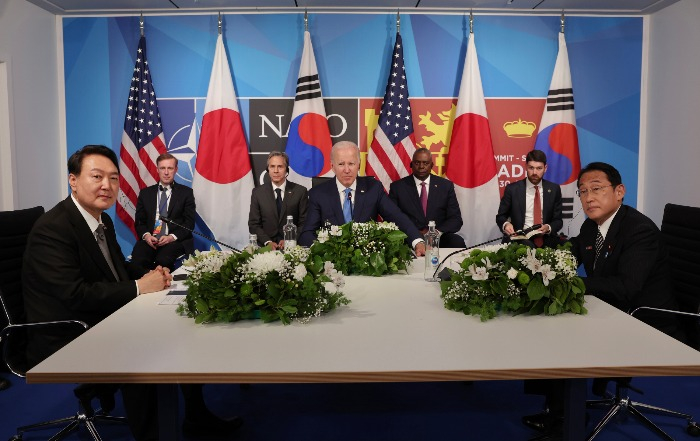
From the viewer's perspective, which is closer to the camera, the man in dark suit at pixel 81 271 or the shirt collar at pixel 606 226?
the man in dark suit at pixel 81 271

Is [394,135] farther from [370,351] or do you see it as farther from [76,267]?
[370,351]

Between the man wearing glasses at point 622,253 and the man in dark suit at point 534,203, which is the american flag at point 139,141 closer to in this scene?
the man in dark suit at point 534,203

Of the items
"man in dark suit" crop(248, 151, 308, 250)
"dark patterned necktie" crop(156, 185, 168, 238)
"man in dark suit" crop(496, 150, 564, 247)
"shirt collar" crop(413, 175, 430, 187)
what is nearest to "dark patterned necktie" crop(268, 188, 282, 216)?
"man in dark suit" crop(248, 151, 308, 250)

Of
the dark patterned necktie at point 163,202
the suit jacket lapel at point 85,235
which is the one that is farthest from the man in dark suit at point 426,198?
the suit jacket lapel at point 85,235

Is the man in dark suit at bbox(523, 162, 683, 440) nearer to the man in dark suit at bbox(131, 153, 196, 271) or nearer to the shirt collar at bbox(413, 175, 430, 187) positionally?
the shirt collar at bbox(413, 175, 430, 187)

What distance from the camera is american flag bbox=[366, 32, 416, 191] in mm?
6281

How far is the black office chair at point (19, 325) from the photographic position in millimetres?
2674

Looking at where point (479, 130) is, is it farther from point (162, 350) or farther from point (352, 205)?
point (162, 350)

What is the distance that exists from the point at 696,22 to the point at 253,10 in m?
4.51

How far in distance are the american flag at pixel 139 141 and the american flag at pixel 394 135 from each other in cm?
233

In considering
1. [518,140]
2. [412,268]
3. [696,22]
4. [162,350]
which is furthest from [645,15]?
[162,350]

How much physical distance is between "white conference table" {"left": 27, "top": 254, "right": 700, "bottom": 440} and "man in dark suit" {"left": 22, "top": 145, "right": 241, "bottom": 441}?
288 mm

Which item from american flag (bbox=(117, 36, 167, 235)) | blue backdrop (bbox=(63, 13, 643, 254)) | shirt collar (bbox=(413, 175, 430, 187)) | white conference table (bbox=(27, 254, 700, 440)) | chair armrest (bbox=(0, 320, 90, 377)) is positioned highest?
blue backdrop (bbox=(63, 13, 643, 254))

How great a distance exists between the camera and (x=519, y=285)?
94.6 inches
